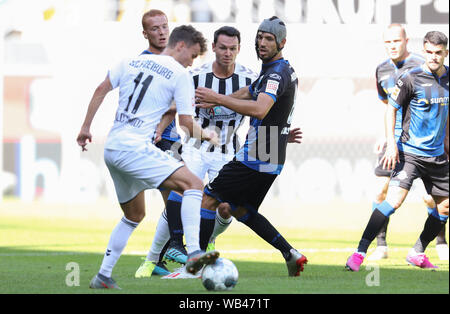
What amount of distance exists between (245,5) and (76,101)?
450cm

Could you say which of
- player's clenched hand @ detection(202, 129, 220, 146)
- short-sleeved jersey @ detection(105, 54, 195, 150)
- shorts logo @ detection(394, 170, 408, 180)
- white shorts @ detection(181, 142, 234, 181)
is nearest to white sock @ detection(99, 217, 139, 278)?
short-sleeved jersey @ detection(105, 54, 195, 150)

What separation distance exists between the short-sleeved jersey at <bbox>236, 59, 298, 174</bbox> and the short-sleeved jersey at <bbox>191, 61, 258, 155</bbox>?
1.14 meters

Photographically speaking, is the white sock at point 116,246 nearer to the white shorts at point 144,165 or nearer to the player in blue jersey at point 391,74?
the white shorts at point 144,165

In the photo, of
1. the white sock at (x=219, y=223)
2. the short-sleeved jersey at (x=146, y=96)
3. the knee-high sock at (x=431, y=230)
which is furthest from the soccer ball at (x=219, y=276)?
the knee-high sock at (x=431, y=230)

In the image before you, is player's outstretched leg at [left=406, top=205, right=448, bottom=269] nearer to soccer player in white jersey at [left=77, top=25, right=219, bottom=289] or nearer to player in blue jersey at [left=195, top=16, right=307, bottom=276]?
player in blue jersey at [left=195, top=16, right=307, bottom=276]

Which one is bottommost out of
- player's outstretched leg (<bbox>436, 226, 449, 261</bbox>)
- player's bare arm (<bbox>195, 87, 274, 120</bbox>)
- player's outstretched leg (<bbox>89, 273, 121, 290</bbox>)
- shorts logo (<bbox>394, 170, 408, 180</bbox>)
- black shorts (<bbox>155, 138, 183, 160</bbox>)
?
player's outstretched leg (<bbox>436, 226, 449, 261</bbox>)

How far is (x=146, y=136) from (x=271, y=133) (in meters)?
1.27

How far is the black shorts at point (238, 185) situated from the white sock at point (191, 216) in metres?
0.97

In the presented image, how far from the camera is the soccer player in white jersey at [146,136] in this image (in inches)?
225

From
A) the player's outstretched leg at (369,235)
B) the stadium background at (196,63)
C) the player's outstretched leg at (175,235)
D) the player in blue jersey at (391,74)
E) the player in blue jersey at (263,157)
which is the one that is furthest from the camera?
the stadium background at (196,63)

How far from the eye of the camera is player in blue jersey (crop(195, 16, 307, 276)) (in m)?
6.57

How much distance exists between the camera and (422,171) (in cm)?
757

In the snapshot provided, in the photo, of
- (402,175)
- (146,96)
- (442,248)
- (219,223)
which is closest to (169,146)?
(219,223)

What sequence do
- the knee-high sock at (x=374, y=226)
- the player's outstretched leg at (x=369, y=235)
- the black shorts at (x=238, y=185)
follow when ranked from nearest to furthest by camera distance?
the black shorts at (x=238, y=185), the player's outstretched leg at (x=369, y=235), the knee-high sock at (x=374, y=226)
